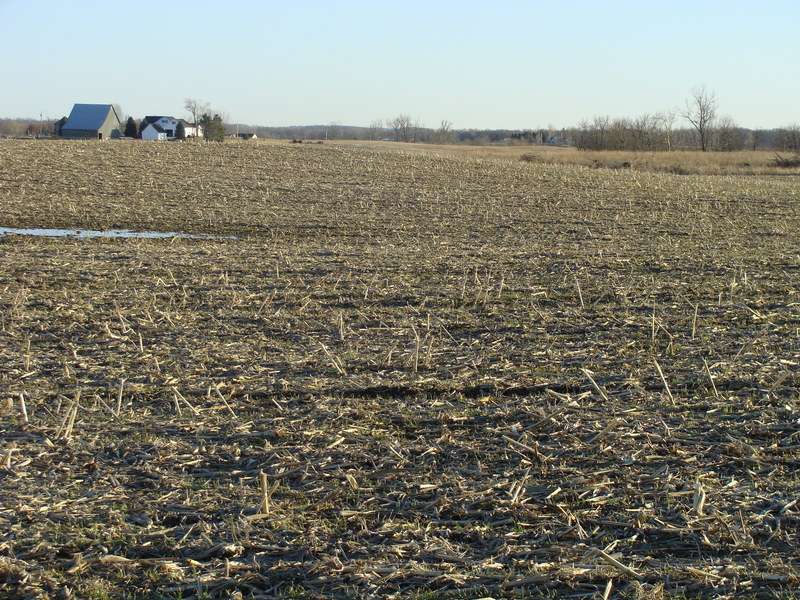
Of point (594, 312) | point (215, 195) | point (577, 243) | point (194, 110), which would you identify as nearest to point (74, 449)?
point (594, 312)

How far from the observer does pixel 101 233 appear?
66.4ft

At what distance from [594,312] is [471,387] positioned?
3.75 meters

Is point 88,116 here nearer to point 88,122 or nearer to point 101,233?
point 88,122

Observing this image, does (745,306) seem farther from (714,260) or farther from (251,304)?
(251,304)

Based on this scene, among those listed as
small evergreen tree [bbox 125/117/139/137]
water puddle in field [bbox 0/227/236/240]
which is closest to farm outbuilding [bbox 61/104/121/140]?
small evergreen tree [bbox 125/117/139/137]

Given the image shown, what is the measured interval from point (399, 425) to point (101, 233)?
16.2 meters

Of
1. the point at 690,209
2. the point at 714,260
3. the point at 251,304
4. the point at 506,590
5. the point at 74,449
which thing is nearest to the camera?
the point at 506,590

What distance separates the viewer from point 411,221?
21.9m

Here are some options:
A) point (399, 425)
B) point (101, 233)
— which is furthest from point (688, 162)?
point (399, 425)

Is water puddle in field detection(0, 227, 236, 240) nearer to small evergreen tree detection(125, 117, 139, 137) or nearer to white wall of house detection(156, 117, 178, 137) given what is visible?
small evergreen tree detection(125, 117, 139, 137)

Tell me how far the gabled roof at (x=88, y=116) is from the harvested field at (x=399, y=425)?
72.7 metres

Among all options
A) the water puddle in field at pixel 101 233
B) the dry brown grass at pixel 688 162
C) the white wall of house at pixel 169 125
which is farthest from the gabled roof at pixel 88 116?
the water puddle in field at pixel 101 233

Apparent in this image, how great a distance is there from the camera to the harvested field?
13.9 feet

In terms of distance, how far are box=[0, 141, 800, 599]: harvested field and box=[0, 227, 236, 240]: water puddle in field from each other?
3783 mm
